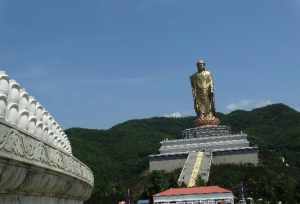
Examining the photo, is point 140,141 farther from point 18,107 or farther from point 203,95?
point 18,107

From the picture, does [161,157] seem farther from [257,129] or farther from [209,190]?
[257,129]

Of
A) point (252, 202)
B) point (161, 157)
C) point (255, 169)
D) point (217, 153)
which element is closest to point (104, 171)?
point (161, 157)

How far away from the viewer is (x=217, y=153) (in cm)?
4131

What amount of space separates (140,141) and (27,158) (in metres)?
70.1

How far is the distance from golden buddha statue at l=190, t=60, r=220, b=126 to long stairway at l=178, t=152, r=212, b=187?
432cm

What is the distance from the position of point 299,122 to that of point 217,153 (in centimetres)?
4750

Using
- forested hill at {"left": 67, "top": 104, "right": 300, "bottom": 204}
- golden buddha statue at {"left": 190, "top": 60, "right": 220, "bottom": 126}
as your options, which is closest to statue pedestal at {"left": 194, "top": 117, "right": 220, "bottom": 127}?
golden buddha statue at {"left": 190, "top": 60, "right": 220, "bottom": 126}

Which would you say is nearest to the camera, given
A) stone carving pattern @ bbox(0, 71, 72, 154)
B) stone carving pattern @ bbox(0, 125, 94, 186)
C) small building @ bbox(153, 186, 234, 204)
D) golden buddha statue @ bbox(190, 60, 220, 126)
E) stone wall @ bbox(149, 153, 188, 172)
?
stone carving pattern @ bbox(0, 125, 94, 186)

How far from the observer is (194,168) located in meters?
37.8

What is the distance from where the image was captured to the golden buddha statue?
4456cm

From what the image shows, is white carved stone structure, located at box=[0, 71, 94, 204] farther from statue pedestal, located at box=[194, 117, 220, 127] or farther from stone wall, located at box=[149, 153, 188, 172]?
statue pedestal, located at box=[194, 117, 220, 127]

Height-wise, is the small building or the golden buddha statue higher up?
the golden buddha statue

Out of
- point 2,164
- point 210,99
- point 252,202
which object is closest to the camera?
point 2,164

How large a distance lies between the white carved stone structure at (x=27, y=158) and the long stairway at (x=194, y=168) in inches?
1109
